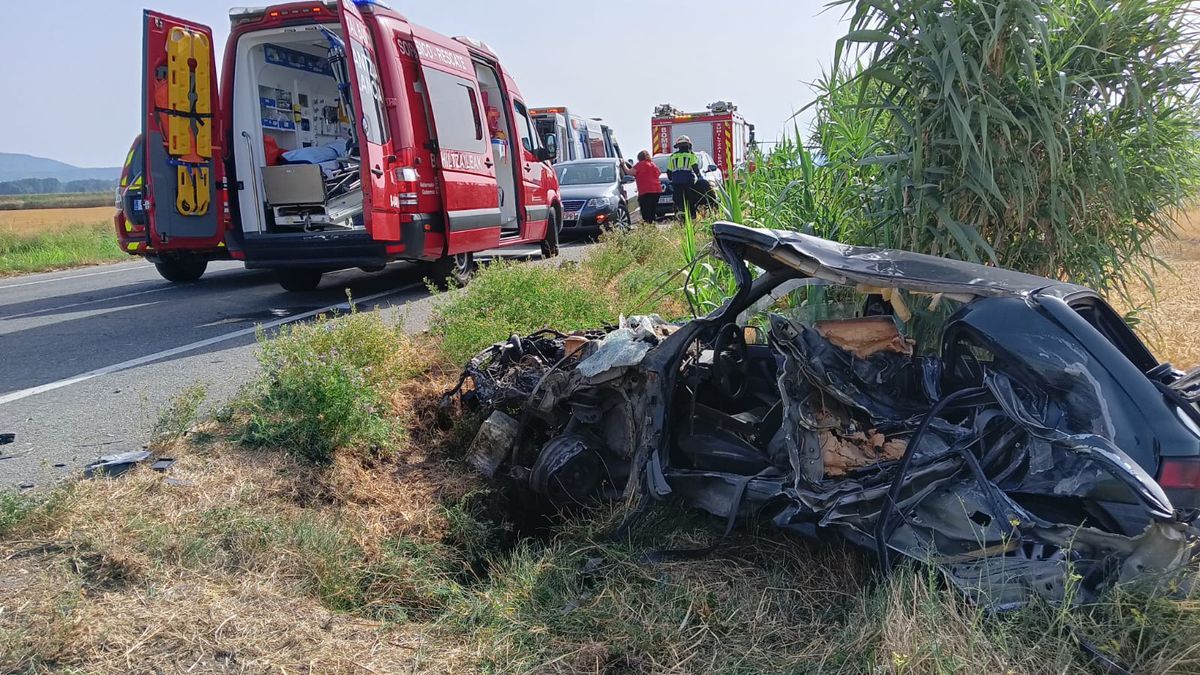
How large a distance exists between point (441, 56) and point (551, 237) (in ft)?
12.5

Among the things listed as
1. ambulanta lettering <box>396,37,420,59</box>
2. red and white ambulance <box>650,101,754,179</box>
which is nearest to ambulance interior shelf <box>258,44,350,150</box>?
ambulanta lettering <box>396,37,420,59</box>

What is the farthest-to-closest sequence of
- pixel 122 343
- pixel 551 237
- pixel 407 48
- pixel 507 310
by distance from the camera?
pixel 551 237 → pixel 407 48 → pixel 122 343 → pixel 507 310

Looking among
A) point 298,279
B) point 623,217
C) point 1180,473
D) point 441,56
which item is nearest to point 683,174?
point 623,217

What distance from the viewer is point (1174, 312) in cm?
699

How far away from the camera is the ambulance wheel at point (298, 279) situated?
917 cm

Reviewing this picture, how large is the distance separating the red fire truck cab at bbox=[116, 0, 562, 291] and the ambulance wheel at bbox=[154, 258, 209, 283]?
1.67 ft

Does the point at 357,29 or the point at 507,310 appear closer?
the point at 507,310

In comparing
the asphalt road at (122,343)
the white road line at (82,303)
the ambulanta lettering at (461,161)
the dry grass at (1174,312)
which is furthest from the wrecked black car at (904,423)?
the white road line at (82,303)

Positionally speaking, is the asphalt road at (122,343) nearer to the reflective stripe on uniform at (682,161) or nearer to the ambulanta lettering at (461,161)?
the ambulanta lettering at (461,161)

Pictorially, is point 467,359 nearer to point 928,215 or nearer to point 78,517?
A: point 78,517

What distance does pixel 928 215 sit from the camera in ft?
15.3

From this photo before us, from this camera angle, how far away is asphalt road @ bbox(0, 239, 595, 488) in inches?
162

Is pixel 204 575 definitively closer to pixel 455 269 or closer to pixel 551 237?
pixel 455 269

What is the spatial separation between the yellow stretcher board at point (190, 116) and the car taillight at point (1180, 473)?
328 inches
